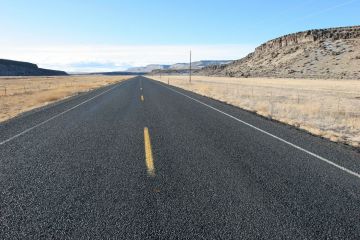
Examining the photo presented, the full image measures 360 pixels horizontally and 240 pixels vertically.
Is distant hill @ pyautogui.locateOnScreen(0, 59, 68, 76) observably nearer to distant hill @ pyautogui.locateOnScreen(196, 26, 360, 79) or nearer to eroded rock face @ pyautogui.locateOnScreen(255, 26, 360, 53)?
distant hill @ pyautogui.locateOnScreen(196, 26, 360, 79)

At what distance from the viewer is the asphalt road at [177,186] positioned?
374cm

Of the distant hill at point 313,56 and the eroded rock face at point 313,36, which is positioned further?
the eroded rock face at point 313,36

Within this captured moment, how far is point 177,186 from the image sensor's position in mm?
5035

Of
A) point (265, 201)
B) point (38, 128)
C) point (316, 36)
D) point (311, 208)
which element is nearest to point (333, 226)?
point (311, 208)

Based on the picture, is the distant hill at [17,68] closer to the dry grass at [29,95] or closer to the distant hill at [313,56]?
the distant hill at [313,56]

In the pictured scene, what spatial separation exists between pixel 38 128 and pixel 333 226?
9.49 metres

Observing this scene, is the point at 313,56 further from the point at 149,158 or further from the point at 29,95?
the point at 149,158

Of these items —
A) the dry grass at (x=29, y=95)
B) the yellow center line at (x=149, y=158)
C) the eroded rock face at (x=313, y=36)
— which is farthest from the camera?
the eroded rock face at (x=313, y=36)

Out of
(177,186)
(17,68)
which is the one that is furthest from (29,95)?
(17,68)

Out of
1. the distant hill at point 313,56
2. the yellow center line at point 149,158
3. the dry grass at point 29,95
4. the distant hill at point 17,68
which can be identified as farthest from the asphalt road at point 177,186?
the distant hill at point 17,68

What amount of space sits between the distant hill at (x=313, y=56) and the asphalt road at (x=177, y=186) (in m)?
74.8

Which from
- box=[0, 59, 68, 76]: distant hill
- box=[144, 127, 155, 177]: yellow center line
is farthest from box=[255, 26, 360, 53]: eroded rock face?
box=[0, 59, 68, 76]: distant hill

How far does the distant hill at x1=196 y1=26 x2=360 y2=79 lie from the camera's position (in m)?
84.4

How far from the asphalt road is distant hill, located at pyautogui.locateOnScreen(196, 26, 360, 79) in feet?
246
